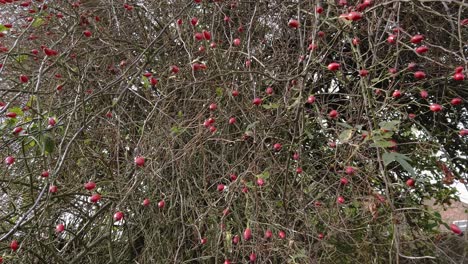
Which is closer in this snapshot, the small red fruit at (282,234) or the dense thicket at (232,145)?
the small red fruit at (282,234)

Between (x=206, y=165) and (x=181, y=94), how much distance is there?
366 millimetres

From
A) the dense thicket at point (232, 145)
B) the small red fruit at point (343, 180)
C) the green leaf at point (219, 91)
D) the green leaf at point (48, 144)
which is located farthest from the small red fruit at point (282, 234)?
the green leaf at point (48, 144)

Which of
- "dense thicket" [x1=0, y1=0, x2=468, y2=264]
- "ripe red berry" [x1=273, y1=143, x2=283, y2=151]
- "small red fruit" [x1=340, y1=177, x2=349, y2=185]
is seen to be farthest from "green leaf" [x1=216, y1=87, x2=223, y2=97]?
"small red fruit" [x1=340, y1=177, x2=349, y2=185]

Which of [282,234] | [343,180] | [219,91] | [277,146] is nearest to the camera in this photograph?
[282,234]

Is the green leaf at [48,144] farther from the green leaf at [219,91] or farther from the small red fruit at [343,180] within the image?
the small red fruit at [343,180]

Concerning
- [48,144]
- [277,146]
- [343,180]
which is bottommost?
[343,180]

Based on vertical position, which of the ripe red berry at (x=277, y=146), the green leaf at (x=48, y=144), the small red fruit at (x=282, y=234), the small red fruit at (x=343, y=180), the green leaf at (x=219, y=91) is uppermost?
the green leaf at (x=48, y=144)

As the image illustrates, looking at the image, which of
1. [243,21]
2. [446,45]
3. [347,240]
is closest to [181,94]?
[243,21]

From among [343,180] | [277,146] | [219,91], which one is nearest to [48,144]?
[219,91]

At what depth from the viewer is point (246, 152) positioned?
1.74 meters

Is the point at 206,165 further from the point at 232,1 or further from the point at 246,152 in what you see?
the point at 232,1

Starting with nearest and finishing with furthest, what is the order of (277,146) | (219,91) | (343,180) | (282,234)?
(282,234)
(343,180)
(277,146)
(219,91)

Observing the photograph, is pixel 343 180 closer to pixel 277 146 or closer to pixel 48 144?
pixel 277 146

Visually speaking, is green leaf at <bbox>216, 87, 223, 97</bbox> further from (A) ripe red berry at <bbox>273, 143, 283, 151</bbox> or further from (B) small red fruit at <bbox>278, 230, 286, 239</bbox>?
(B) small red fruit at <bbox>278, 230, 286, 239</bbox>
